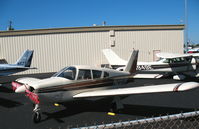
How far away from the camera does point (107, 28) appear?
68.1ft

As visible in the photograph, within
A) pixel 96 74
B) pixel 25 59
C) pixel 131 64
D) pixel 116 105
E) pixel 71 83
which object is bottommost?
pixel 116 105

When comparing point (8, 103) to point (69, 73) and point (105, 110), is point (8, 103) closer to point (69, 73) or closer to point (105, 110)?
point (69, 73)

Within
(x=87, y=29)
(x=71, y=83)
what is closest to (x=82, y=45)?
(x=87, y=29)

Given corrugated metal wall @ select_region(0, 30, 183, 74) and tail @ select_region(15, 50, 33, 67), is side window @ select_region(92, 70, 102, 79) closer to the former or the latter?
tail @ select_region(15, 50, 33, 67)

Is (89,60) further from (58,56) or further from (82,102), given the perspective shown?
(82,102)

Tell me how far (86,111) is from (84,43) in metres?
14.7

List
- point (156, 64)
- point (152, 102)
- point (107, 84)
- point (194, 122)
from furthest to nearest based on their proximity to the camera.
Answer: point (156, 64)
point (152, 102)
point (107, 84)
point (194, 122)

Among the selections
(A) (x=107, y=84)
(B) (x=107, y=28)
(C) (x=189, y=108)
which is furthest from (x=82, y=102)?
(B) (x=107, y=28)

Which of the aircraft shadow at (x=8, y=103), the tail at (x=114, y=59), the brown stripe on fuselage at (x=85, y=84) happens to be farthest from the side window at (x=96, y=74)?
the tail at (x=114, y=59)

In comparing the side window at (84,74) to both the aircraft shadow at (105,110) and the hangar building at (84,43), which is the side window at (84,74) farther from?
the hangar building at (84,43)

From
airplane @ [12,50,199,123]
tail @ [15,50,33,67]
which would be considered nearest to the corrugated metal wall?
tail @ [15,50,33,67]

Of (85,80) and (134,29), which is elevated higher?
(134,29)

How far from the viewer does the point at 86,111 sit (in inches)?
248

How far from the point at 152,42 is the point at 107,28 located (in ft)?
19.3
